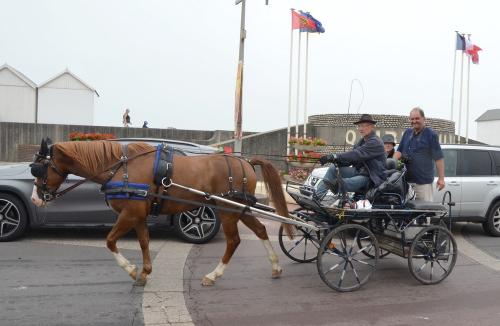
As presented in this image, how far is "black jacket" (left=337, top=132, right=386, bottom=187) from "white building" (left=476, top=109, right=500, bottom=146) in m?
48.6

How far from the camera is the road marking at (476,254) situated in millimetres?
7613

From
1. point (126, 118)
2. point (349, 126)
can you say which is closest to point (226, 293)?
point (349, 126)

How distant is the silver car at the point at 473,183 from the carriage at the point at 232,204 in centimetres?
309

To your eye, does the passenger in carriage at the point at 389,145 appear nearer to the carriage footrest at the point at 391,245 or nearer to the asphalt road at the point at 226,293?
the asphalt road at the point at 226,293

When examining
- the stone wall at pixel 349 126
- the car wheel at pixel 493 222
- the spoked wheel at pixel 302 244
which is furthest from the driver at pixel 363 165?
the stone wall at pixel 349 126

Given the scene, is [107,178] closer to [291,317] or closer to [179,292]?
[179,292]

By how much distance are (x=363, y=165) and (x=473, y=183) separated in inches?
177

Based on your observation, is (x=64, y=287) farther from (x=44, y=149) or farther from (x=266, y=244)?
(x=266, y=244)

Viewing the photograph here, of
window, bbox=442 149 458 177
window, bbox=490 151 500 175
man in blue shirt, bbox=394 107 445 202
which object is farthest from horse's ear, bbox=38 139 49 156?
window, bbox=490 151 500 175

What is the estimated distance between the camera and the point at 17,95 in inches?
1159

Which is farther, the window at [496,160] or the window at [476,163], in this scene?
the window at [496,160]

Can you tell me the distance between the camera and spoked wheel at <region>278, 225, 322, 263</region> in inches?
265

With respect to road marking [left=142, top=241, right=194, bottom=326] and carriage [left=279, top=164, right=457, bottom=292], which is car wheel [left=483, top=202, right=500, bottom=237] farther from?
road marking [left=142, top=241, right=194, bottom=326]

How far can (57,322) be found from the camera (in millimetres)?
4695
